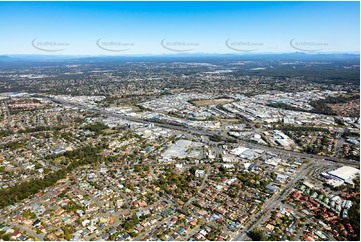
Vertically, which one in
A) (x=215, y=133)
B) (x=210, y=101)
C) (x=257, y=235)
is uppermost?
(x=257, y=235)

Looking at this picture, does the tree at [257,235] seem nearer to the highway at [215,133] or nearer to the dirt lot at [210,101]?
the highway at [215,133]

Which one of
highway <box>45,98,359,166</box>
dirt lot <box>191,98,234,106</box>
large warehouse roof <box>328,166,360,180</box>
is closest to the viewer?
large warehouse roof <box>328,166,360,180</box>

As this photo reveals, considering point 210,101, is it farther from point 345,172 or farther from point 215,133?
point 345,172

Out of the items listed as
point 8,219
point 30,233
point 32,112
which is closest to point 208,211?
point 30,233

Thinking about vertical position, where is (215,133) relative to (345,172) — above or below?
below

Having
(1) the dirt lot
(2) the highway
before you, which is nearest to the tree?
(2) the highway

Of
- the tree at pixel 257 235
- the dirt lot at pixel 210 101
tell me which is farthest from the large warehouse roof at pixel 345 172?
the dirt lot at pixel 210 101

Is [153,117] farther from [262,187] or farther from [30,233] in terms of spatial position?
[30,233]

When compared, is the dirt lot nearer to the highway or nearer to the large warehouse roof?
the highway

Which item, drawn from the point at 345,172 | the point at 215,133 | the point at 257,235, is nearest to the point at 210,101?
the point at 215,133
